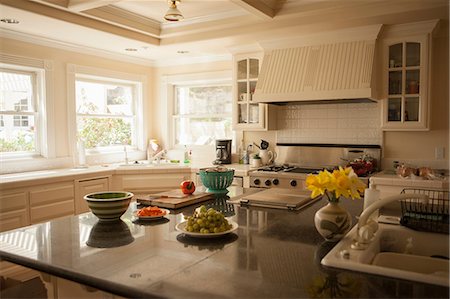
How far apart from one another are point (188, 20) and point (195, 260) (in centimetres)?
343

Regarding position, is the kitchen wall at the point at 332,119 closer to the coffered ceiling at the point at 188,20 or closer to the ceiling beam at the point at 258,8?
the coffered ceiling at the point at 188,20

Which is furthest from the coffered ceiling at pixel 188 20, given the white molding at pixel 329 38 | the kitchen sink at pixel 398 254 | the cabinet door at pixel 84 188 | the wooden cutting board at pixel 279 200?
the kitchen sink at pixel 398 254

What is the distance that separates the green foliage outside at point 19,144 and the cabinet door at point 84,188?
0.79m

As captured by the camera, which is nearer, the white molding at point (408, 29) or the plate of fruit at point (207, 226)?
the plate of fruit at point (207, 226)

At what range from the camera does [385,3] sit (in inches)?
127

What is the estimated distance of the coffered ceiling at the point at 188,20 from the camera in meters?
3.31

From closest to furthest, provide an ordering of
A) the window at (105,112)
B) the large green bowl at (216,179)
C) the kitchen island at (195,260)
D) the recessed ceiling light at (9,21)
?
1. the kitchen island at (195,260)
2. the large green bowl at (216,179)
3. the recessed ceiling light at (9,21)
4. the window at (105,112)

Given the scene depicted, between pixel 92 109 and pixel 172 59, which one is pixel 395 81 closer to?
pixel 172 59

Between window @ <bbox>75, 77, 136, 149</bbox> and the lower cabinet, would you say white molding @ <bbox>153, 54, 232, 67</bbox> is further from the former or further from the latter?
the lower cabinet

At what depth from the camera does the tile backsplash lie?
4141 mm

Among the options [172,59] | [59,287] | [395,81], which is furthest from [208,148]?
[59,287]

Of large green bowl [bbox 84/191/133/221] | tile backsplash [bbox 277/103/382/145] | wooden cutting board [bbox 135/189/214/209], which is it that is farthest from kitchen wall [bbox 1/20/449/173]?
large green bowl [bbox 84/191/133/221]

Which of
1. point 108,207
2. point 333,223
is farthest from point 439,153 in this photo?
point 108,207

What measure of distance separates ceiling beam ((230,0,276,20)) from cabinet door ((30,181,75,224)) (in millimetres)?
2380
